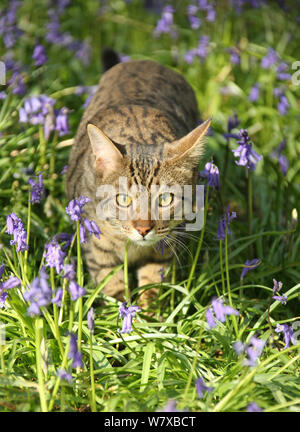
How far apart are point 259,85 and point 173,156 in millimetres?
2818

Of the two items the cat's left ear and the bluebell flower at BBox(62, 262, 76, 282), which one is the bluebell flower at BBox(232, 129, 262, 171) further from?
the bluebell flower at BBox(62, 262, 76, 282)

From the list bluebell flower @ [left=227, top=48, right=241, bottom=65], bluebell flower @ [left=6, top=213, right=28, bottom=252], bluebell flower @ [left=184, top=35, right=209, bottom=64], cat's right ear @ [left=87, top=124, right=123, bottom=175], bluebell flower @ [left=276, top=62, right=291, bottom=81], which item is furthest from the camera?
bluebell flower @ [left=184, top=35, right=209, bottom=64]

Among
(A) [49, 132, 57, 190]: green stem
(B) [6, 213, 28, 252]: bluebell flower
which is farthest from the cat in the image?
(B) [6, 213, 28, 252]: bluebell flower

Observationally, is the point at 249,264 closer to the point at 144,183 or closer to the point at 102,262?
the point at 144,183

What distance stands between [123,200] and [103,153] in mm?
330

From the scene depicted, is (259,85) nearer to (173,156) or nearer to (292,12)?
(292,12)

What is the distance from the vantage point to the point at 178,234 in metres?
3.71

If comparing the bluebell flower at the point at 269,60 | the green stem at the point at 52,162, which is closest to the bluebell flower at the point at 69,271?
the green stem at the point at 52,162

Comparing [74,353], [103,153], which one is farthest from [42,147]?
[74,353]

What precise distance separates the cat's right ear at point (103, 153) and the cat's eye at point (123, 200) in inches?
7.3

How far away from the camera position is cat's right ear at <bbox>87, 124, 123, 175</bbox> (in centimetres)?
323

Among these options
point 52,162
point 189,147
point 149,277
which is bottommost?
point 149,277

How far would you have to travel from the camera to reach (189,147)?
3316 mm

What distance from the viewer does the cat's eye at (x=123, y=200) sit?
11.1 feet
